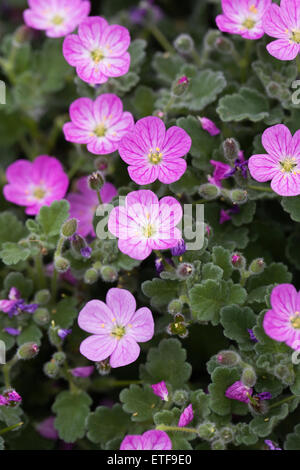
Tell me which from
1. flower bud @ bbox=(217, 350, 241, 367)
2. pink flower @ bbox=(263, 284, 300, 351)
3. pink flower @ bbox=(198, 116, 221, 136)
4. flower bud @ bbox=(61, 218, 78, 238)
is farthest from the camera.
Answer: pink flower @ bbox=(198, 116, 221, 136)

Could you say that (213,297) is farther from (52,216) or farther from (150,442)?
(52,216)

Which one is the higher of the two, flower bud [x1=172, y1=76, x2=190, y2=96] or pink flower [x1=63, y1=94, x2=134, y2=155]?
flower bud [x1=172, y1=76, x2=190, y2=96]

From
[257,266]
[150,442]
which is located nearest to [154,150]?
[257,266]

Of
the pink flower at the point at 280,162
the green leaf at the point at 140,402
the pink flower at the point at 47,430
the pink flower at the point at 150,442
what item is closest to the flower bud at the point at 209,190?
the pink flower at the point at 280,162

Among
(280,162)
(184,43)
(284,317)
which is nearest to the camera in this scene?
(284,317)

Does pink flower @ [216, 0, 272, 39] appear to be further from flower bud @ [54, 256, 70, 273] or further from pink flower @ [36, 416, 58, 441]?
pink flower @ [36, 416, 58, 441]

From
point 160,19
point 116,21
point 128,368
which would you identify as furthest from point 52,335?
point 160,19

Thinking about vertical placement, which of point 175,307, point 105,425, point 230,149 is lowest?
point 105,425

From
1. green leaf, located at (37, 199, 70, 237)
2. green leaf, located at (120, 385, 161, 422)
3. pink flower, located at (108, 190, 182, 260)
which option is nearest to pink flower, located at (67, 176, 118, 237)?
green leaf, located at (37, 199, 70, 237)
